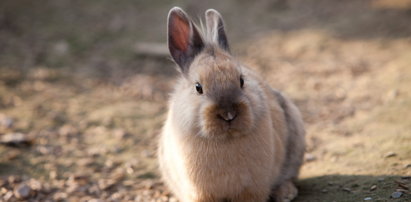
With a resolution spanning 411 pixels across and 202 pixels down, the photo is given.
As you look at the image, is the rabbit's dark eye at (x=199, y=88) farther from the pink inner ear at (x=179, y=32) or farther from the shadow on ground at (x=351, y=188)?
the shadow on ground at (x=351, y=188)

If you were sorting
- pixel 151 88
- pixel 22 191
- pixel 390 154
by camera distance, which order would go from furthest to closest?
pixel 151 88 < pixel 22 191 < pixel 390 154

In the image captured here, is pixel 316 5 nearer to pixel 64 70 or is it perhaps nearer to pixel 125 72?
pixel 125 72

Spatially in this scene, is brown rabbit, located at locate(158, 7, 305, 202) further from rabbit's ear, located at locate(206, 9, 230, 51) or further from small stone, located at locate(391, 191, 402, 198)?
small stone, located at locate(391, 191, 402, 198)

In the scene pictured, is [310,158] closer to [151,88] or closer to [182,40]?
[182,40]

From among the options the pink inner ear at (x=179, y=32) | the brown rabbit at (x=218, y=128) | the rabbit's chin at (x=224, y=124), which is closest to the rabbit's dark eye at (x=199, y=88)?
the brown rabbit at (x=218, y=128)

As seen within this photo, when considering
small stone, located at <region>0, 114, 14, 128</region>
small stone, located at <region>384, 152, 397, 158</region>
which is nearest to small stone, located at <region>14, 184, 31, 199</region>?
small stone, located at <region>0, 114, 14, 128</region>

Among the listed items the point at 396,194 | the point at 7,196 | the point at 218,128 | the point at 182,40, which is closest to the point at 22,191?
the point at 7,196

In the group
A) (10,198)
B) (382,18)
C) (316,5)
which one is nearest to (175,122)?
(10,198)
